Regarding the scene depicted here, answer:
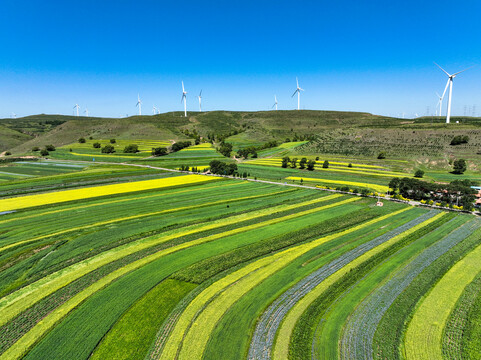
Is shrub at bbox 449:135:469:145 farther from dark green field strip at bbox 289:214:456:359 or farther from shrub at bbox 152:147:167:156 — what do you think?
shrub at bbox 152:147:167:156

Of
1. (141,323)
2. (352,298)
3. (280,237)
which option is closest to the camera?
(141,323)

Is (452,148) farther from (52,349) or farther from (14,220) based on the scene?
(14,220)

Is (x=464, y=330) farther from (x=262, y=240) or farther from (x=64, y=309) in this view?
(x=64, y=309)

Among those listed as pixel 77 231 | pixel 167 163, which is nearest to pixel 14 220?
pixel 77 231

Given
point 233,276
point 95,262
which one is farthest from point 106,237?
point 233,276

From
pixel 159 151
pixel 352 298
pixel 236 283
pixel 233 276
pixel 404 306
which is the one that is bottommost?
pixel 404 306

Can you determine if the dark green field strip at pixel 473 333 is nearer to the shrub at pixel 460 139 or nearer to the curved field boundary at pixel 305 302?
the curved field boundary at pixel 305 302

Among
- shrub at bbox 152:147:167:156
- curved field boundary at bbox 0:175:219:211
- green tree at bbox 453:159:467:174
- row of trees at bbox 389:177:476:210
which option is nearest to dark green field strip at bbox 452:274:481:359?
row of trees at bbox 389:177:476:210
